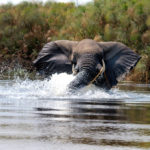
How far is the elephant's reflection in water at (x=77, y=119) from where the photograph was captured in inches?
414

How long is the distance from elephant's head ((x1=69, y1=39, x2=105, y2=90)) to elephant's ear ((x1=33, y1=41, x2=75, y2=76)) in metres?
0.44

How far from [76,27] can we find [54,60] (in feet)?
70.5

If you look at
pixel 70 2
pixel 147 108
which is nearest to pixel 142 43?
pixel 147 108

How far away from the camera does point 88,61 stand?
2298 cm

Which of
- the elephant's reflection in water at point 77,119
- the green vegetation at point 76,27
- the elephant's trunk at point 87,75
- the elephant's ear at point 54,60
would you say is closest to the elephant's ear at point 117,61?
the elephant's trunk at point 87,75

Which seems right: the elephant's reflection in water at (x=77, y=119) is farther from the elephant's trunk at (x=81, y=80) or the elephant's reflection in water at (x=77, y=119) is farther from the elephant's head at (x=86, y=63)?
the elephant's head at (x=86, y=63)

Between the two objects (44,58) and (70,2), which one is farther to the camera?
(70,2)

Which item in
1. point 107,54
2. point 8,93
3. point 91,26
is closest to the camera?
point 8,93

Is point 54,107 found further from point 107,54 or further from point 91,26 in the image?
point 91,26

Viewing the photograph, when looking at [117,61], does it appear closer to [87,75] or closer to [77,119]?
[87,75]

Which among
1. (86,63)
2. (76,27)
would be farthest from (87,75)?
(76,27)

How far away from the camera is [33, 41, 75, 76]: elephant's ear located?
24466 millimetres

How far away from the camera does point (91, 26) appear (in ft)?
149

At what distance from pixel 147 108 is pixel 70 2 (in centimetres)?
5704
